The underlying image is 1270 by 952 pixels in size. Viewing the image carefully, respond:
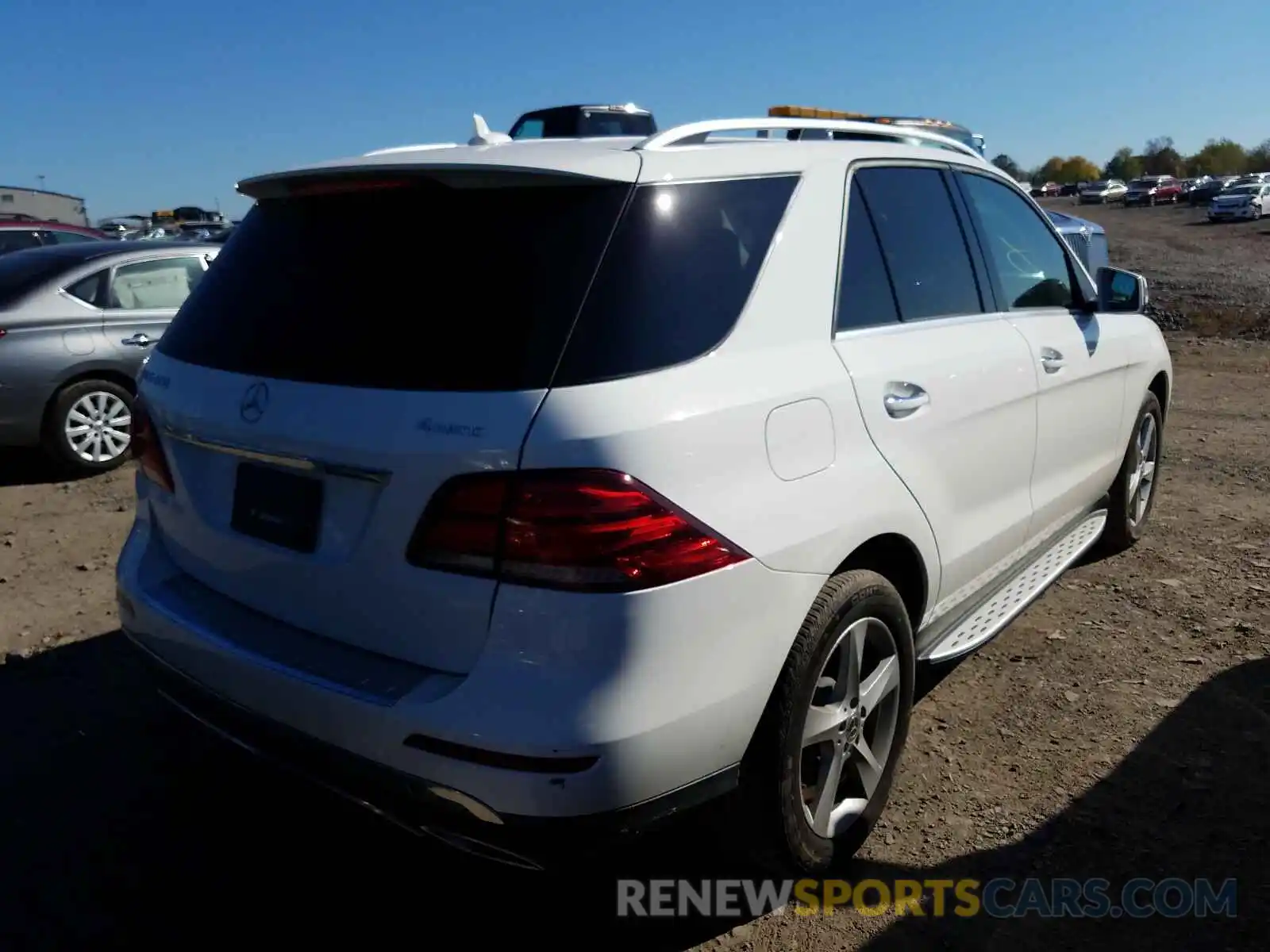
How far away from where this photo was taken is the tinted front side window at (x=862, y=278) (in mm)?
2793

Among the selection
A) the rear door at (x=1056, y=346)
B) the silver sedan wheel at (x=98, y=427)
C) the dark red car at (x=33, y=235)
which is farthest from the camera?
the dark red car at (x=33, y=235)

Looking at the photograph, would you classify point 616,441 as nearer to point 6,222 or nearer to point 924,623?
point 924,623

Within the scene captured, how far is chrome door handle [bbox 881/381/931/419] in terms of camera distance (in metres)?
2.77

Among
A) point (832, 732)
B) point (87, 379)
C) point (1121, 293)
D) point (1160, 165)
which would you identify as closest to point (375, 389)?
point (832, 732)

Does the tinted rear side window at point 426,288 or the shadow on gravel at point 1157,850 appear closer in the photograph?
the tinted rear side window at point 426,288

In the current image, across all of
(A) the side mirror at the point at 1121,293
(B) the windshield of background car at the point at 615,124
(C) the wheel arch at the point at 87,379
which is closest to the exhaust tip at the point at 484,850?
(A) the side mirror at the point at 1121,293

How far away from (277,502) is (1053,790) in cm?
240

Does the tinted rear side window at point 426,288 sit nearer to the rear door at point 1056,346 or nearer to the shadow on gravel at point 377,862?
the shadow on gravel at point 377,862

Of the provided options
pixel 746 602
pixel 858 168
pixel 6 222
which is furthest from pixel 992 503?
pixel 6 222

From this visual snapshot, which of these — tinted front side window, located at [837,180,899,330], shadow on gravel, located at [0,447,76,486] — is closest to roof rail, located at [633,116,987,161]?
tinted front side window, located at [837,180,899,330]

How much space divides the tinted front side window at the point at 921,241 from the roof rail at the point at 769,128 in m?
0.18

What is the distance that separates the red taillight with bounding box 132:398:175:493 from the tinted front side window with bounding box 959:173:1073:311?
274 cm

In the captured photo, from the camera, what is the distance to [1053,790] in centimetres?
319

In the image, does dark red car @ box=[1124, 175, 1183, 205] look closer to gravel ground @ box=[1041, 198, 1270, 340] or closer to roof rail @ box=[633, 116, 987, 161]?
gravel ground @ box=[1041, 198, 1270, 340]
